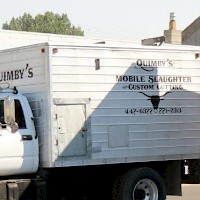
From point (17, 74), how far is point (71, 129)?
1.47 m

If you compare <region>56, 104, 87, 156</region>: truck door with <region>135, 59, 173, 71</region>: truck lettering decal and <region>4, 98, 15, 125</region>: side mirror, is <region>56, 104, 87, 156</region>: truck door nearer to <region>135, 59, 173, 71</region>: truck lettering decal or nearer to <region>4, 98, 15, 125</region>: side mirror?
<region>4, 98, 15, 125</region>: side mirror

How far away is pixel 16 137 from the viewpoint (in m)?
9.87

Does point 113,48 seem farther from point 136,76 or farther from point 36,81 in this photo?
point 36,81

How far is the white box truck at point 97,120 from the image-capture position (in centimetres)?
1002

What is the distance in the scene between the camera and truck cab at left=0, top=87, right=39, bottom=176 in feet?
31.8

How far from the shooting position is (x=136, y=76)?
1116cm

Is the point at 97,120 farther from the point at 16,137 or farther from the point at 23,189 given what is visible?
the point at 23,189

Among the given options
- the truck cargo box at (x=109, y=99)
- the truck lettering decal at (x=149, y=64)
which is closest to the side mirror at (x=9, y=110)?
the truck cargo box at (x=109, y=99)

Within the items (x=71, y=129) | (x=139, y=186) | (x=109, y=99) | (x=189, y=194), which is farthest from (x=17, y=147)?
(x=189, y=194)

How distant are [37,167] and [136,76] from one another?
8.40 feet

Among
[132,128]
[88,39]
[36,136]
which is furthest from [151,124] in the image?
Result: [88,39]

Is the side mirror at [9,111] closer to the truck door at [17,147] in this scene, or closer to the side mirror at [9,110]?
the side mirror at [9,110]

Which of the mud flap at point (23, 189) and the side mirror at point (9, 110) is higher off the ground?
the side mirror at point (9, 110)

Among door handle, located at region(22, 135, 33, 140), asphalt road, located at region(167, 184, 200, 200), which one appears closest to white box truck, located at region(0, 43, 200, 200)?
door handle, located at region(22, 135, 33, 140)
